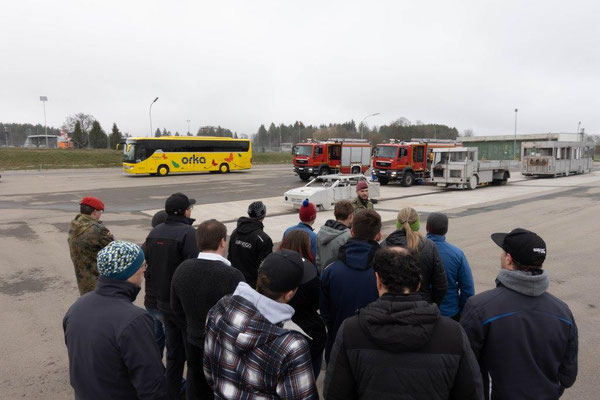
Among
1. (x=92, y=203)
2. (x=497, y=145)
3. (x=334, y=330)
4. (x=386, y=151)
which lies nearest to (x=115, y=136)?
(x=386, y=151)

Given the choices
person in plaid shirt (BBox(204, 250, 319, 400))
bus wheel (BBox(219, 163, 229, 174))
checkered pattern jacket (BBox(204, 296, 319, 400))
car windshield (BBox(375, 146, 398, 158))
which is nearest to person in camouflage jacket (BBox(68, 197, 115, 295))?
person in plaid shirt (BBox(204, 250, 319, 400))

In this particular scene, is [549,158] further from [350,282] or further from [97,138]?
[97,138]

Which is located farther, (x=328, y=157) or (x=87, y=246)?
(x=328, y=157)

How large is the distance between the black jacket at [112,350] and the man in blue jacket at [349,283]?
1.37 metres

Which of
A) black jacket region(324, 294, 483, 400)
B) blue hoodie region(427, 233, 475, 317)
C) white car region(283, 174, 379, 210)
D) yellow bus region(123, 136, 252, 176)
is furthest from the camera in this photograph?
yellow bus region(123, 136, 252, 176)

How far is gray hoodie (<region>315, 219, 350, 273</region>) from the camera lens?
4.45 m

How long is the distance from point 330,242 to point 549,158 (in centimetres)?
3637

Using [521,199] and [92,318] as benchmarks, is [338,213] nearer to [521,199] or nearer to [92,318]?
[92,318]

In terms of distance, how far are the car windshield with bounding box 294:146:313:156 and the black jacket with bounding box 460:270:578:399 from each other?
1109 inches

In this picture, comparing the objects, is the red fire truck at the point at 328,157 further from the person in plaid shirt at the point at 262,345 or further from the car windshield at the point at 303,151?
the person in plaid shirt at the point at 262,345

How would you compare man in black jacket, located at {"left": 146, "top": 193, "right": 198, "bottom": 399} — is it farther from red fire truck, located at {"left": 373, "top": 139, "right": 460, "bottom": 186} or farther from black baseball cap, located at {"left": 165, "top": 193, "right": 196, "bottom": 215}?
red fire truck, located at {"left": 373, "top": 139, "right": 460, "bottom": 186}

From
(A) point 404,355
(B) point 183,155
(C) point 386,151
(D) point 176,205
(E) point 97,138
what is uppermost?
(E) point 97,138

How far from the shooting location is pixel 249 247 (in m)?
4.54

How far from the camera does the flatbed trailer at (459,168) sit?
2536 cm
